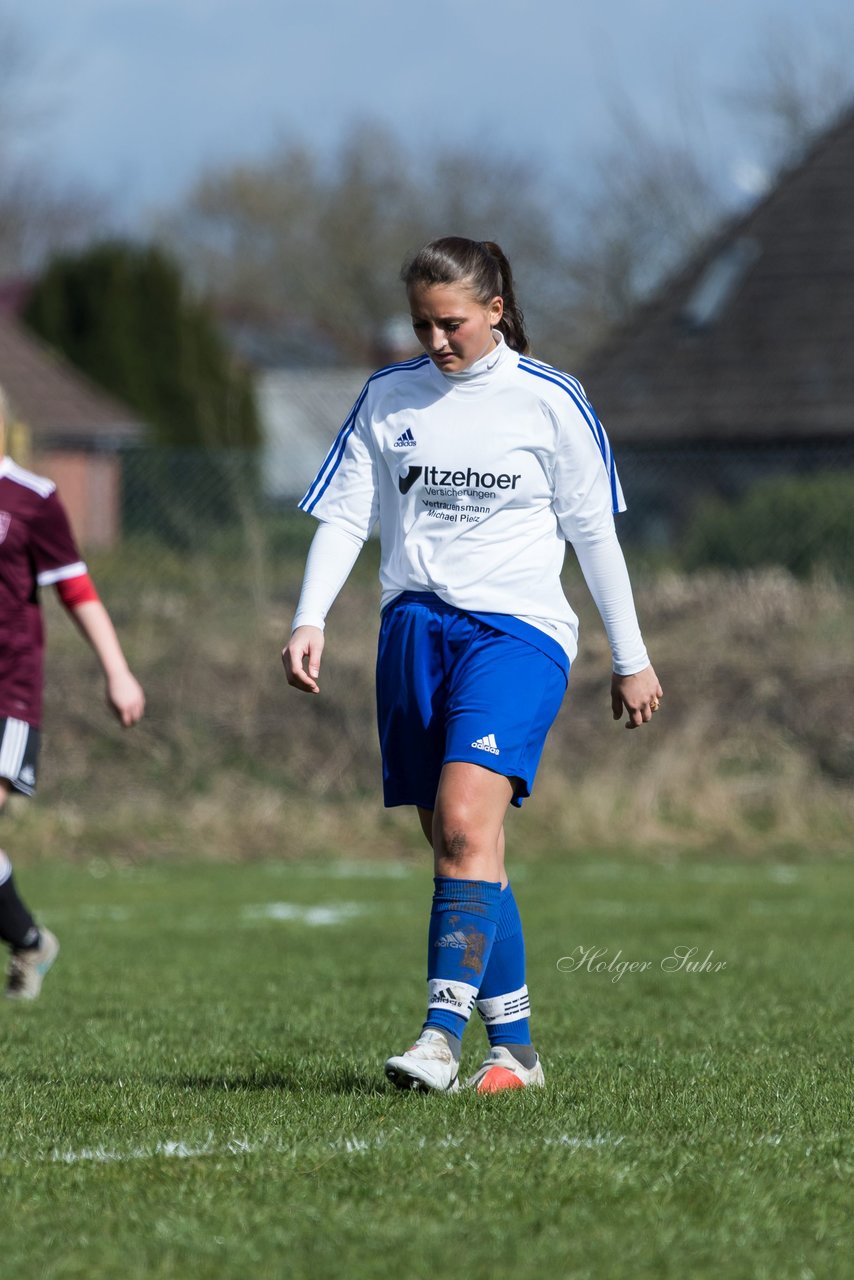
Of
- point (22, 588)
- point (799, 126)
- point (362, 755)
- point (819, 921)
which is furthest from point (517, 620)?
point (799, 126)

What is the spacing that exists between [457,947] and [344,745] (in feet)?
30.0

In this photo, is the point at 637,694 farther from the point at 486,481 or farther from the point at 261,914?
the point at 261,914

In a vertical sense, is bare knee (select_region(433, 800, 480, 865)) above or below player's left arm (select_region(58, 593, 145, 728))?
below

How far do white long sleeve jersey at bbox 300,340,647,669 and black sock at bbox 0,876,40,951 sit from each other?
2427 millimetres

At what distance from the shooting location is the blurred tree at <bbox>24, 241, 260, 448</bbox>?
39250mm

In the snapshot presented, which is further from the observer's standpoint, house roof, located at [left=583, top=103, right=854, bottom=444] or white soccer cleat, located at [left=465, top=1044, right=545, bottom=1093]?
house roof, located at [left=583, top=103, right=854, bottom=444]

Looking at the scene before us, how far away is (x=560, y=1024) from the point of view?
6430mm

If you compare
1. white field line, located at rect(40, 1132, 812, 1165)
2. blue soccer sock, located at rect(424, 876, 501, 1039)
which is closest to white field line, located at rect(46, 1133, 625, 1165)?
white field line, located at rect(40, 1132, 812, 1165)

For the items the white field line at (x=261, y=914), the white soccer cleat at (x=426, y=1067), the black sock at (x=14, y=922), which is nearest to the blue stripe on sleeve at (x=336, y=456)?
the white soccer cleat at (x=426, y=1067)

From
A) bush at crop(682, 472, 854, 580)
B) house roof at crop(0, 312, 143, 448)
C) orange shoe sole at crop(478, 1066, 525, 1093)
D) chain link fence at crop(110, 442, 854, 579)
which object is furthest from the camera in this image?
house roof at crop(0, 312, 143, 448)

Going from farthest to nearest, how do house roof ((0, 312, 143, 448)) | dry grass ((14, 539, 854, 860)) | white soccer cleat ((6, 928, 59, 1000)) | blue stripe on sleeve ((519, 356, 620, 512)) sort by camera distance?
house roof ((0, 312, 143, 448)), dry grass ((14, 539, 854, 860)), white soccer cleat ((6, 928, 59, 1000)), blue stripe on sleeve ((519, 356, 620, 512))

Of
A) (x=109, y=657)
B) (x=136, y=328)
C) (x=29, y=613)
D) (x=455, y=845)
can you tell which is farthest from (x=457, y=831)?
(x=136, y=328)

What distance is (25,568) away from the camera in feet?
21.7

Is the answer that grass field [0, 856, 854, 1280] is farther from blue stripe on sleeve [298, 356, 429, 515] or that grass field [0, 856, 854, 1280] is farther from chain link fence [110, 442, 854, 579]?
chain link fence [110, 442, 854, 579]
